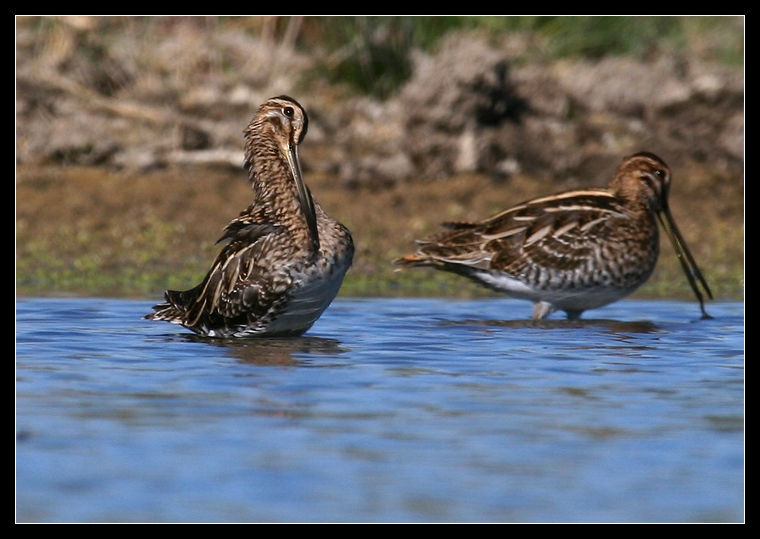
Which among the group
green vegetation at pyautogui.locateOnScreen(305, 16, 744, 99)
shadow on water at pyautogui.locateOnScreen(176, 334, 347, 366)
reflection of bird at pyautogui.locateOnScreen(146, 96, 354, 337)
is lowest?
shadow on water at pyautogui.locateOnScreen(176, 334, 347, 366)

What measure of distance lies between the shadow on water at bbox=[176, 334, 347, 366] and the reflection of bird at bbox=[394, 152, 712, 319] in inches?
59.0

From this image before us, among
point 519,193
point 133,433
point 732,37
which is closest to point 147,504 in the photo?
point 133,433

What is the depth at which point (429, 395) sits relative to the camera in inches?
254

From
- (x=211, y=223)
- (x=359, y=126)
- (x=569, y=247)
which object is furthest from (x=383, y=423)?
(x=359, y=126)

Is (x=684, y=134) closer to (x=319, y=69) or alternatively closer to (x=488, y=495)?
(x=319, y=69)

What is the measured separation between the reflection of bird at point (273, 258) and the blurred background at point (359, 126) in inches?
122

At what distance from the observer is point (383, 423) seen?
5.86 metres

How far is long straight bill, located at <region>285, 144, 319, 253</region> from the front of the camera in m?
7.76

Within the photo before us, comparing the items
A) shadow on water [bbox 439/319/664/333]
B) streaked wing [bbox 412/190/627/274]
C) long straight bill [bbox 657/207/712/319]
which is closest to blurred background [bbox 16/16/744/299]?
long straight bill [bbox 657/207/712/319]

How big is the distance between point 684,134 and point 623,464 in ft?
28.0

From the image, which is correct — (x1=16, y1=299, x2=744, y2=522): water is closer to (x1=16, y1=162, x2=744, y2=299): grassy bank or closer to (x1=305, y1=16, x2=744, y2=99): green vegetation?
(x1=16, y1=162, x2=744, y2=299): grassy bank

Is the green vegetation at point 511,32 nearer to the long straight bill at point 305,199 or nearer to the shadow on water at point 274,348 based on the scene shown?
the long straight bill at point 305,199

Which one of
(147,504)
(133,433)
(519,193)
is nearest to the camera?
(147,504)

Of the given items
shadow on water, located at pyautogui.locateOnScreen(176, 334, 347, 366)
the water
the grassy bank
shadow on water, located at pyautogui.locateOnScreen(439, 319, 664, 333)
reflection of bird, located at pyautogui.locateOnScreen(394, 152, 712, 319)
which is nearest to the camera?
the water
